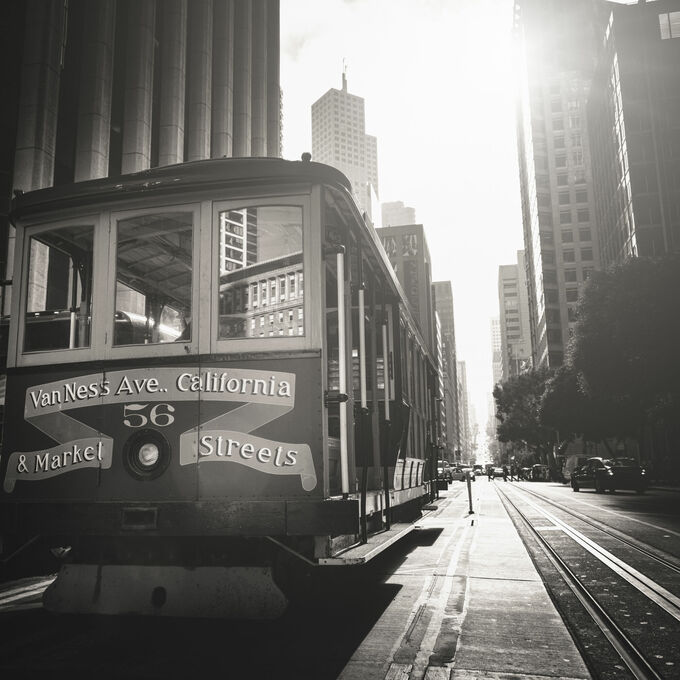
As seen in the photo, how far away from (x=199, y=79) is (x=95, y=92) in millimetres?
Result: 9354

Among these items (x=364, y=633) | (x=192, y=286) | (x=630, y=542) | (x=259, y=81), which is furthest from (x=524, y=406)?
(x=192, y=286)

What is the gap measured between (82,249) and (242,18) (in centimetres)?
3945

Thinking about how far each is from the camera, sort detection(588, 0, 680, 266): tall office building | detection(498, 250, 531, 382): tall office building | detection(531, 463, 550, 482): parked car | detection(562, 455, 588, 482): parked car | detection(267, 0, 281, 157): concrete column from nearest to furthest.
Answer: detection(562, 455, 588, 482): parked car < detection(267, 0, 281, 157): concrete column < detection(588, 0, 680, 266): tall office building < detection(531, 463, 550, 482): parked car < detection(498, 250, 531, 382): tall office building

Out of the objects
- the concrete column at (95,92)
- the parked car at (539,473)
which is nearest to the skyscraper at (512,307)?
the parked car at (539,473)

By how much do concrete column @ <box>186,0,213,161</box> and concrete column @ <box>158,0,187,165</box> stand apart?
1.69m

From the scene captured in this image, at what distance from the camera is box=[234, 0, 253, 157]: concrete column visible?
3850 cm

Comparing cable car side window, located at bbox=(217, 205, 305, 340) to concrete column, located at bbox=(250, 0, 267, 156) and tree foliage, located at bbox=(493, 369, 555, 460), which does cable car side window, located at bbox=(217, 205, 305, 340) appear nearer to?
concrete column, located at bbox=(250, 0, 267, 156)

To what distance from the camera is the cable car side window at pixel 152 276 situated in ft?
16.4

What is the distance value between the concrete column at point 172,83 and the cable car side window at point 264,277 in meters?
26.2

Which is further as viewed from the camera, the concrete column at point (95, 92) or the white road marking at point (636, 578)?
the concrete column at point (95, 92)

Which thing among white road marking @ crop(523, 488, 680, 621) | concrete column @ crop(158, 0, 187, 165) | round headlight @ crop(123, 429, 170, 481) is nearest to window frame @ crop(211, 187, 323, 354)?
round headlight @ crop(123, 429, 170, 481)

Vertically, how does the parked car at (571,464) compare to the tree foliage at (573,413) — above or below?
below

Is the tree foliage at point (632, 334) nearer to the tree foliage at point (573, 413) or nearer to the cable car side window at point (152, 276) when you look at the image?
the tree foliage at point (573, 413)

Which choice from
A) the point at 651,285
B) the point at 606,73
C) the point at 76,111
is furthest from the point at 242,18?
the point at 606,73
